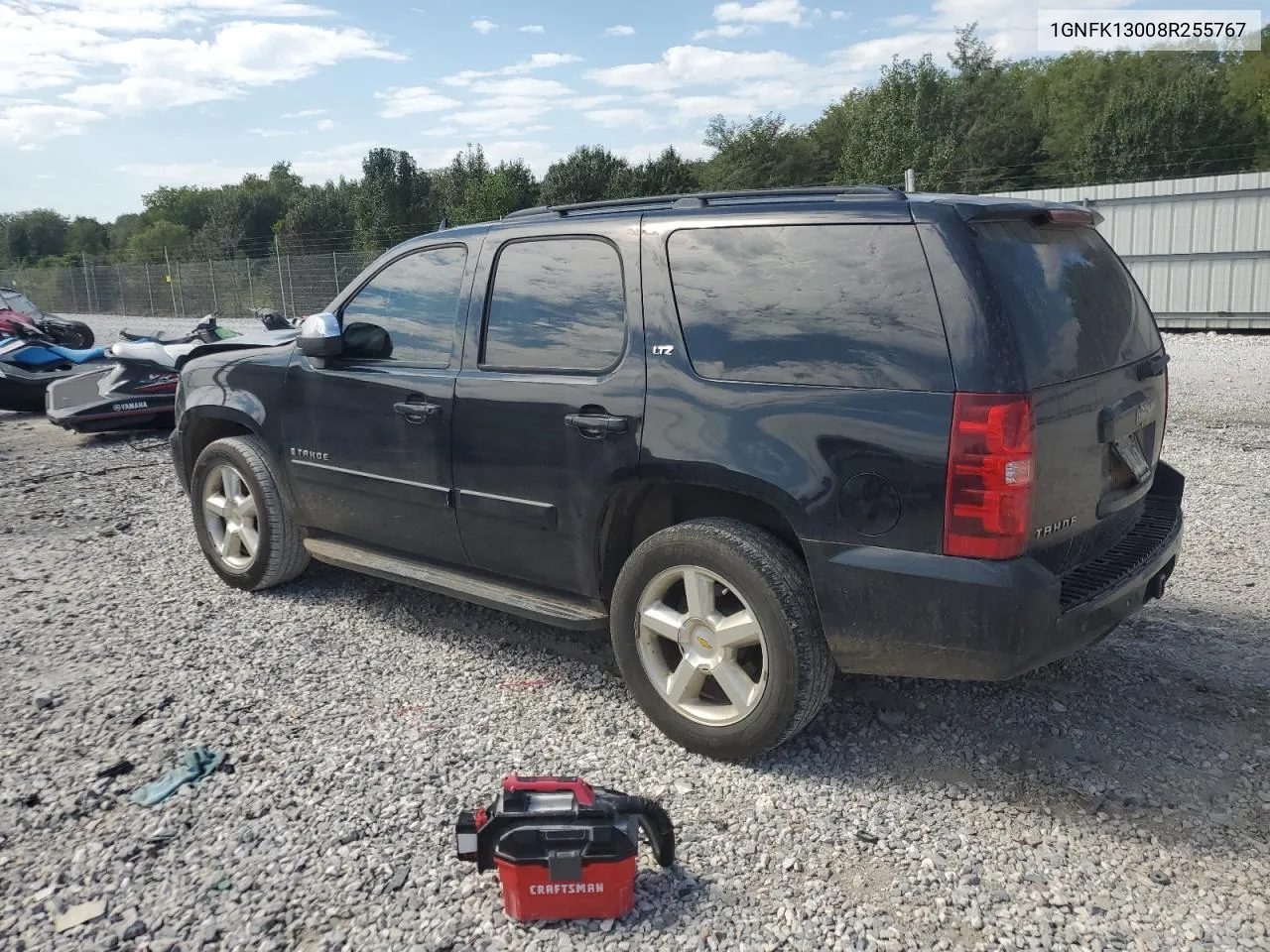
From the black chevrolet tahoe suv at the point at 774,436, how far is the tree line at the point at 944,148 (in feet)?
109

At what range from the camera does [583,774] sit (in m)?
3.54

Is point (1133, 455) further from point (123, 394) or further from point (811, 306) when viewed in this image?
point (123, 394)

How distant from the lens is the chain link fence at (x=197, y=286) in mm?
28469

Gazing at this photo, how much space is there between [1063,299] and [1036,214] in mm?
300

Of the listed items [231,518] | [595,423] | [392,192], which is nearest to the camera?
[595,423]

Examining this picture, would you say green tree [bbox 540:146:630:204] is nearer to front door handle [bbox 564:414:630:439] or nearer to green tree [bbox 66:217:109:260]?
front door handle [bbox 564:414:630:439]

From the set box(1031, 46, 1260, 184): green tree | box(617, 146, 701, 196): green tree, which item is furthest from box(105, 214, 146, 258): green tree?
box(1031, 46, 1260, 184): green tree

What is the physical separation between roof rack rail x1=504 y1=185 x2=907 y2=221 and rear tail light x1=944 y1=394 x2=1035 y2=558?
798 mm

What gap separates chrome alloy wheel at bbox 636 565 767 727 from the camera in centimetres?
343

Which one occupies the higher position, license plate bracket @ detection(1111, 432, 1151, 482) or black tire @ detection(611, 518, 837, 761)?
license plate bracket @ detection(1111, 432, 1151, 482)

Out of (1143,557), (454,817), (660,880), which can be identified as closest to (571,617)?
(454,817)

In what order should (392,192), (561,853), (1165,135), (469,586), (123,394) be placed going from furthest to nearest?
(392,192)
(1165,135)
(123,394)
(469,586)
(561,853)

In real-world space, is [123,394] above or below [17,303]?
below

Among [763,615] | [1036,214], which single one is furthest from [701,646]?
[1036,214]
